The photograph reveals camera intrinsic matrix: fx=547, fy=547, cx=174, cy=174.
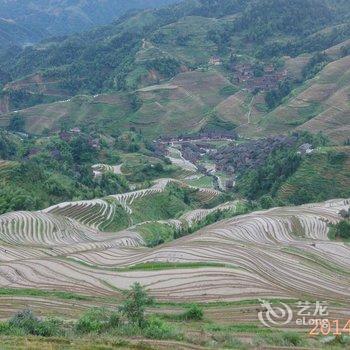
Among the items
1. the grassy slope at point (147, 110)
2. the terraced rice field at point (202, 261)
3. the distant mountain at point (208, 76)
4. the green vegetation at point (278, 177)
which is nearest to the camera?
the terraced rice field at point (202, 261)

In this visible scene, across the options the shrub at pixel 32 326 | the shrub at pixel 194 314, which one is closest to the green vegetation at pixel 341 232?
the shrub at pixel 194 314

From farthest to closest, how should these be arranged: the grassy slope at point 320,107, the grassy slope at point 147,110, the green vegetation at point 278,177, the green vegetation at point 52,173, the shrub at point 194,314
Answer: the grassy slope at point 147,110 → the grassy slope at point 320,107 → the green vegetation at point 278,177 → the green vegetation at point 52,173 → the shrub at point 194,314

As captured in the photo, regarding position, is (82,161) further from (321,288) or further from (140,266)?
(321,288)

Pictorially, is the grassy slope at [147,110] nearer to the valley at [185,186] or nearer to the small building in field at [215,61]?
the valley at [185,186]

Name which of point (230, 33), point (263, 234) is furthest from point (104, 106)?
point (263, 234)

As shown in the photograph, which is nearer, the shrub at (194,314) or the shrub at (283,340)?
the shrub at (283,340)

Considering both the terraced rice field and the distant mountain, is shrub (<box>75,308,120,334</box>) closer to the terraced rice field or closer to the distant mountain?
the terraced rice field

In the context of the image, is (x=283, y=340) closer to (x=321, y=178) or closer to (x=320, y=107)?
(x=321, y=178)
